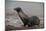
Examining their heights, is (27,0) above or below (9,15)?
above

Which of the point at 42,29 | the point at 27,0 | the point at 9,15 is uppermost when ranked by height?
the point at 27,0

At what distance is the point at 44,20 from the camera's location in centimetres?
59

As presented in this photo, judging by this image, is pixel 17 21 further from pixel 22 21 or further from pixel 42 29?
pixel 42 29

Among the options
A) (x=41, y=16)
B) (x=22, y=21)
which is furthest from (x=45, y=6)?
(x=22, y=21)

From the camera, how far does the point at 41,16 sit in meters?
0.59

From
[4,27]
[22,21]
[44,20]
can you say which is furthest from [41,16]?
[4,27]

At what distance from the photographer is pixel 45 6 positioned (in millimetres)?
590

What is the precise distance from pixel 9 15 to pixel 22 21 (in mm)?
100
